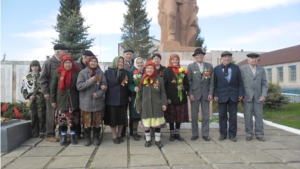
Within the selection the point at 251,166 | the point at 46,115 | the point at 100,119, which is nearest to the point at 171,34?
the point at 100,119

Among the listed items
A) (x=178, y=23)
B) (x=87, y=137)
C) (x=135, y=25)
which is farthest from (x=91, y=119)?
(x=135, y=25)

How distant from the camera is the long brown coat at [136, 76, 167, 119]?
396cm

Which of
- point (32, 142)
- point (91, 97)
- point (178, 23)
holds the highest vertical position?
point (178, 23)

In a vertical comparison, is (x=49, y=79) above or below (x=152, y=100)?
above

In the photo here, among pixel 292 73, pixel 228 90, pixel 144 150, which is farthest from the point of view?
pixel 292 73

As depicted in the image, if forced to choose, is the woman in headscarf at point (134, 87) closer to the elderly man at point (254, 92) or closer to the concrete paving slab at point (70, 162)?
the concrete paving slab at point (70, 162)

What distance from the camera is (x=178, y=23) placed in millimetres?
6727

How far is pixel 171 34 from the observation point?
6.38 metres

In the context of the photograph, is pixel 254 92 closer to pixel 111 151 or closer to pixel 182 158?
pixel 182 158

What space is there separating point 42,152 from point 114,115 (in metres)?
1.25

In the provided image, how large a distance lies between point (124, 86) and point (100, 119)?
0.71m

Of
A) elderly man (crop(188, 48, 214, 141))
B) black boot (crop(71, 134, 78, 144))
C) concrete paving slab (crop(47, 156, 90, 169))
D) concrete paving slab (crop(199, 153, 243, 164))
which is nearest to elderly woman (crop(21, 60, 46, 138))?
black boot (crop(71, 134, 78, 144))

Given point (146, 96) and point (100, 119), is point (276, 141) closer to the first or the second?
point (146, 96)

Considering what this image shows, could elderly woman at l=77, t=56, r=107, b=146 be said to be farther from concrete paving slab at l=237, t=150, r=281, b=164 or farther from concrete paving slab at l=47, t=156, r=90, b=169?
concrete paving slab at l=237, t=150, r=281, b=164
